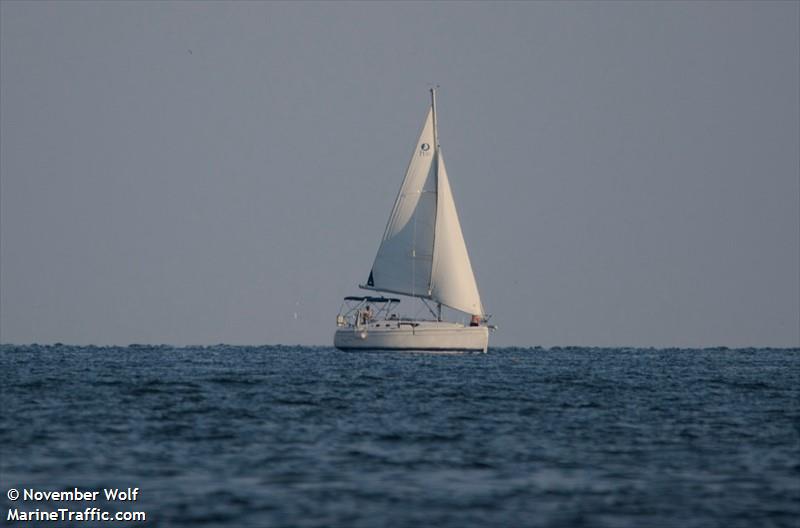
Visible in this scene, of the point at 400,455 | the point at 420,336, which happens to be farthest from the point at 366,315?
the point at 400,455

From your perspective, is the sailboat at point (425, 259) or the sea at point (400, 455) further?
the sailboat at point (425, 259)

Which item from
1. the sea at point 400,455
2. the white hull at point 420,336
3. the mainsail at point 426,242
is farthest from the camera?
the mainsail at point 426,242

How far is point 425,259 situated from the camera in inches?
4259

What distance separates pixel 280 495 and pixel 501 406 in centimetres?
2387

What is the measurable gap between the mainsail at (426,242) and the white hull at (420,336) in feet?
10.0

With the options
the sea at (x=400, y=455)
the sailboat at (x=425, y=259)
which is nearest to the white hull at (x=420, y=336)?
the sailboat at (x=425, y=259)

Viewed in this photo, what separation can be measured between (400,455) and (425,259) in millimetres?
74782

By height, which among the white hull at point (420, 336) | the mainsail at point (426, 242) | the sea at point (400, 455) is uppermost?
the mainsail at point (426, 242)

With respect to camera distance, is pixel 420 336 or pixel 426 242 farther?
pixel 426 242

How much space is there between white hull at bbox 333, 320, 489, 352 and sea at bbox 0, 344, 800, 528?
43545mm

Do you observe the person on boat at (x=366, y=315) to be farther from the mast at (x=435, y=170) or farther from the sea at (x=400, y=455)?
the sea at (x=400, y=455)

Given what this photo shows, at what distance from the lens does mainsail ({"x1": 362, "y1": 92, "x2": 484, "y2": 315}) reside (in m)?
108

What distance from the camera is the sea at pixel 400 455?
25.8 m

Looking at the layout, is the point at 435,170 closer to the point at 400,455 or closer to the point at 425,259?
the point at 425,259
